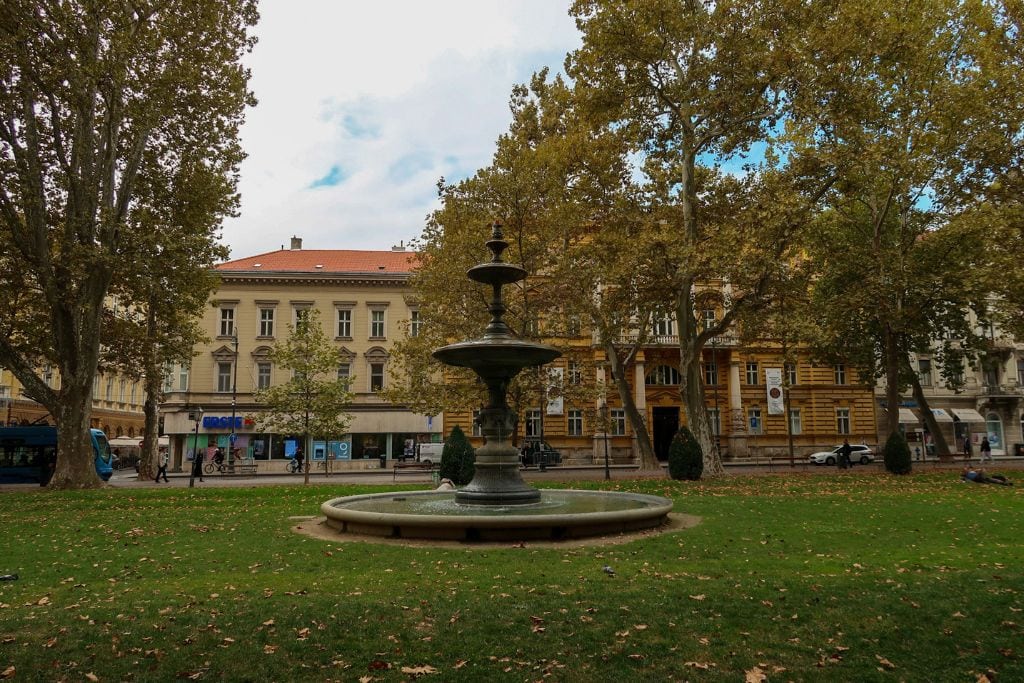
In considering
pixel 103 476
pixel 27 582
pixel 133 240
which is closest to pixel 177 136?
pixel 133 240

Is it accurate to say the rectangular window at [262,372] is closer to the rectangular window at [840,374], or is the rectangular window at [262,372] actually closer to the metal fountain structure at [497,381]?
the metal fountain structure at [497,381]

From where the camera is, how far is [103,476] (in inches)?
1296

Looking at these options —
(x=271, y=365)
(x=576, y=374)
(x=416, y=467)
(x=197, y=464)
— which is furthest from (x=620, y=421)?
(x=197, y=464)

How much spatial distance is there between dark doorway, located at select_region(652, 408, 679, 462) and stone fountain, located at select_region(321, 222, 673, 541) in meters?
31.9

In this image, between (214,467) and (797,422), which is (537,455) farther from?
(797,422)

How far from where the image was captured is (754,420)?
46.2 meters

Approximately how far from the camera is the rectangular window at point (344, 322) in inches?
1865

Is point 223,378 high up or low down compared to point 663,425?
up

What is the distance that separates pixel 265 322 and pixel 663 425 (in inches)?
1049

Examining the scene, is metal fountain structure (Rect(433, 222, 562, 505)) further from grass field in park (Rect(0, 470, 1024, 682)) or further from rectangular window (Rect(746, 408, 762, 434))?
rectangular window (Rect(746, 408, 762, 434))

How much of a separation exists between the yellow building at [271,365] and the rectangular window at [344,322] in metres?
0.07

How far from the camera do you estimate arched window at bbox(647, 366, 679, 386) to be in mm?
46281

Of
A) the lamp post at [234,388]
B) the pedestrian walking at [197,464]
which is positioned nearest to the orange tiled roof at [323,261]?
the lamp post at [234,388]

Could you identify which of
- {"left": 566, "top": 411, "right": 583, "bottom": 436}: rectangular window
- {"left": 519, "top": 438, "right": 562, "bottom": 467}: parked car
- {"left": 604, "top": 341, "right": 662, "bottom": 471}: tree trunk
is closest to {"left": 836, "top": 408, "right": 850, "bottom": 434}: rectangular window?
{"left": 566, "top": 411, "right": 583, "bottom": 436}: rectangular window
